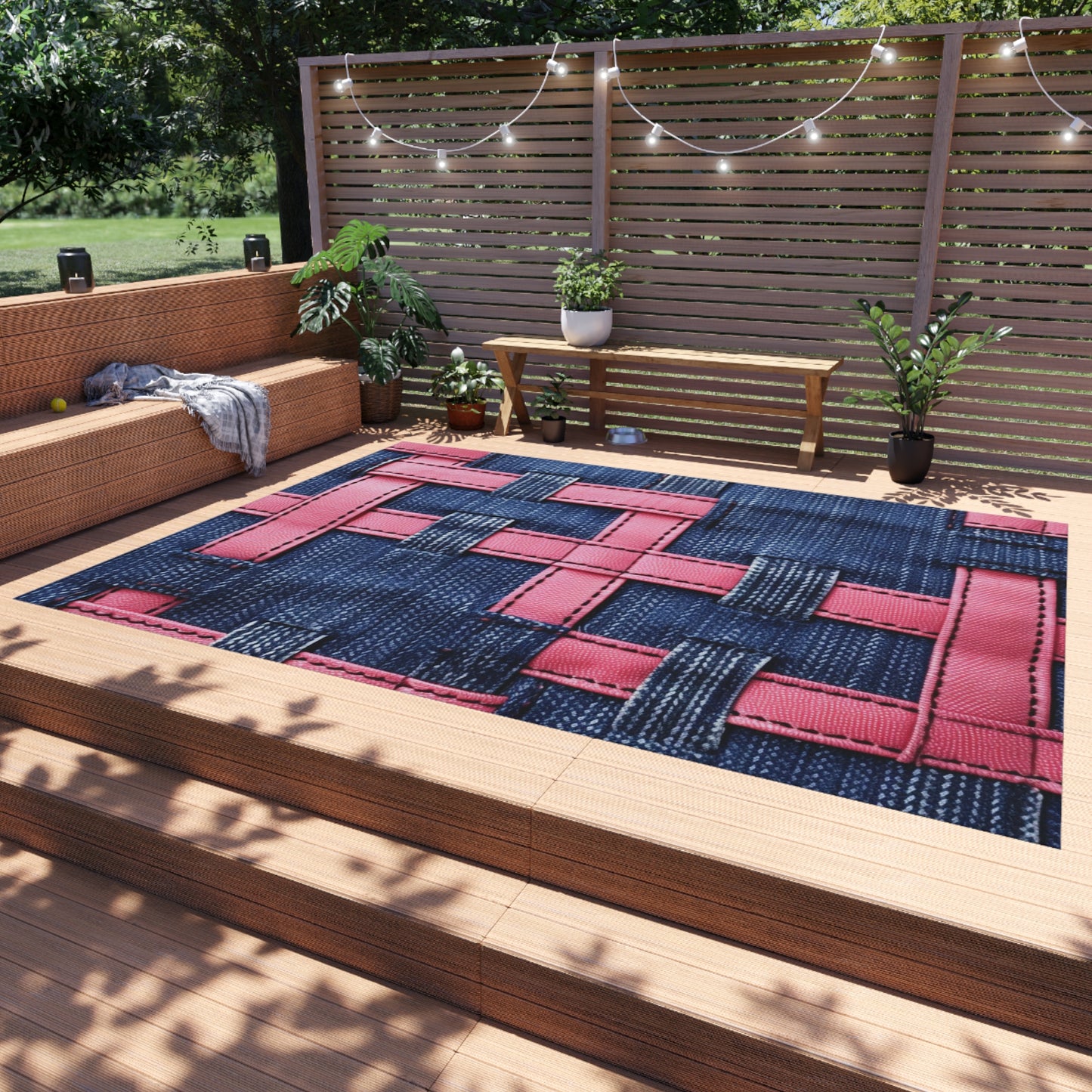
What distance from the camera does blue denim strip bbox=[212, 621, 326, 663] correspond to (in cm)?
315

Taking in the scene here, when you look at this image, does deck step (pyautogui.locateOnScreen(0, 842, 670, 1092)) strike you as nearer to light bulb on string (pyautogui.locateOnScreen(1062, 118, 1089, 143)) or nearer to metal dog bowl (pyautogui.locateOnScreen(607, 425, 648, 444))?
metal dog bowl (pyautogui.locateOnScreen(607, 425, 648, 444))

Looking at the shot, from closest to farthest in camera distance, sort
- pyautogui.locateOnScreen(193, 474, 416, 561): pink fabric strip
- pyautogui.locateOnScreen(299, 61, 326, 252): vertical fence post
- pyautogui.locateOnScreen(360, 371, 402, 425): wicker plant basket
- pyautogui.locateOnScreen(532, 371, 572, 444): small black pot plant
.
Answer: pyautogui.locateOnScreen(193, 474, 416, 561): pink fabric strip, pyautogui.locateOnScreen(532, 371, 572, 444): small black pot plant, pyautogui.locateOnScreen(360, 371, 402, 425): wicker plant basket, pyautogui.locateOnScreen(299, 61, 326, 252): vertical fence post

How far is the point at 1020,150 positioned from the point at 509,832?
4147mm

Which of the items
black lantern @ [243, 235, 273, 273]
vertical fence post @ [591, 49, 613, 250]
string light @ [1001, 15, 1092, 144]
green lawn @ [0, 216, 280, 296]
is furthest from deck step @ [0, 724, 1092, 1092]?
green lawn @ [0, 216, 280, 296]

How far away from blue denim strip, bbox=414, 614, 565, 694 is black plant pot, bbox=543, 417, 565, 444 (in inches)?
93.3

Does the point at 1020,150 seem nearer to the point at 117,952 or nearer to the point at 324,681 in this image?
the point at 324,681

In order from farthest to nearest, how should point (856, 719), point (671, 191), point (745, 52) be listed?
point (671, 191), point (745, 52), point (856, 719)

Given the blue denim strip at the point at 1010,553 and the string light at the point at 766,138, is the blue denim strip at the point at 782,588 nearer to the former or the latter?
the blue denim strip at the point at 1010,553

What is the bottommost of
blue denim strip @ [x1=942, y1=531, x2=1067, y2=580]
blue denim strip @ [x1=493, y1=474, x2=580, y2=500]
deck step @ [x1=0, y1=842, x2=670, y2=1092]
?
deck step @ [x1=0, y1=842, x2=670, y2=1092]

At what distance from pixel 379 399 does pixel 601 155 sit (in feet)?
5.97

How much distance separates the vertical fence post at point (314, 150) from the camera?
20.1 feet

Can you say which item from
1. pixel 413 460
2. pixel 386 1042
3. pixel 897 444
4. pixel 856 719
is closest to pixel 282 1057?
pixel 386 1042

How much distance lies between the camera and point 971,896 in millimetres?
2078

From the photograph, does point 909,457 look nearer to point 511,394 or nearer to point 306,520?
point 511,394
